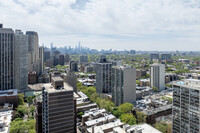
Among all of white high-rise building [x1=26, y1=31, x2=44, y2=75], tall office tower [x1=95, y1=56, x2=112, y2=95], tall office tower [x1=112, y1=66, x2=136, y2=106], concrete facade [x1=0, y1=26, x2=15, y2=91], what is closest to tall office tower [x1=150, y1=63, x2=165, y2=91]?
tall office tower [x1=95, y1=56, x2=112, y2=95]

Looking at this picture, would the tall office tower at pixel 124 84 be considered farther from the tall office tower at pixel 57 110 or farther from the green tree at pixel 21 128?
the green tree at pixel 21 128

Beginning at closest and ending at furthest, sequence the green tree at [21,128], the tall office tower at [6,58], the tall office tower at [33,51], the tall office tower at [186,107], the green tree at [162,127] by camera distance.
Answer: the tall office tower at [186,107]
the green tree at [21,128]
the green tree at [162,127]
the tall office tower at [6,58]
the tall office tower at [33,51]

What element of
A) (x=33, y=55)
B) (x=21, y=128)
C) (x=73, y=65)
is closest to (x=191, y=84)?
(x=21, y=128)

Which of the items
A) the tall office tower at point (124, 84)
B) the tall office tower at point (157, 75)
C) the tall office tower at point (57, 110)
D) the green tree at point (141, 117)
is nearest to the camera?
the tall office tower at point (57, 110)

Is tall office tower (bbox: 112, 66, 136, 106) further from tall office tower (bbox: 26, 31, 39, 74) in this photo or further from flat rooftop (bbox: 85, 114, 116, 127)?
tall office tower (bbox: 26, 31, 39, 74)

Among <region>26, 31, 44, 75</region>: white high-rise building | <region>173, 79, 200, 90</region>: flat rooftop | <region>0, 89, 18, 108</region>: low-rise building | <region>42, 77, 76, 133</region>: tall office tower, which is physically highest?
<region>26, 31, 44, 75</region>: white high-rise building

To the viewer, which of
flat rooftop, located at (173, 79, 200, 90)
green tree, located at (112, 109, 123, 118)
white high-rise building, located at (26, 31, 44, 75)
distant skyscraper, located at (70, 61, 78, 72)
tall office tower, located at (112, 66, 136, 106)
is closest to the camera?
flat rooftop, located at (173, 79, 200, 90)

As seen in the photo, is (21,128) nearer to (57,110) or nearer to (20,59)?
(57,110)

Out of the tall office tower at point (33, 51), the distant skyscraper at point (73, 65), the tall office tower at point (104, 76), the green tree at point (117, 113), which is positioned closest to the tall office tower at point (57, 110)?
the green tree at point (117, 113)
